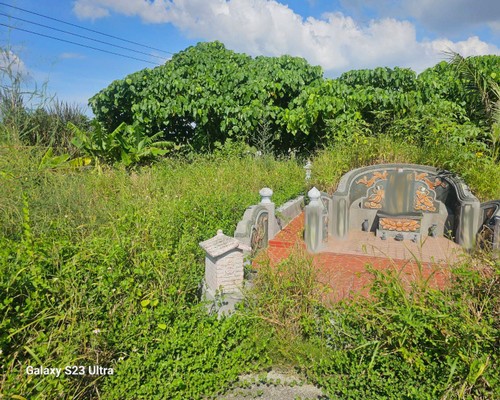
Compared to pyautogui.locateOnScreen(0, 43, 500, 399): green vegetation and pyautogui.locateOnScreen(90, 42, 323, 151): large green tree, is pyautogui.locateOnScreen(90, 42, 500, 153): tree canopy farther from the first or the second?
pyautogui.locateOnScreen(0, 43, 500, 399): green vegetation

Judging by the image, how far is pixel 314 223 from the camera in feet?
20.9

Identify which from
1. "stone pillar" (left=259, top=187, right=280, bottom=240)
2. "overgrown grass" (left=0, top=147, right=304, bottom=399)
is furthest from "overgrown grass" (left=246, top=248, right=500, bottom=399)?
"stone pillar" (left=259, top=187, right=280, bottom=240)

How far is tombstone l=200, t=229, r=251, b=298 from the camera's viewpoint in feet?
12.8

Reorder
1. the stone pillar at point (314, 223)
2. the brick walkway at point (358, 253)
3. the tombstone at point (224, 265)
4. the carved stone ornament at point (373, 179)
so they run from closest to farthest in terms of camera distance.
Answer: the tombstone at point (224, 265), the brick walkway at point (358, 253), the stone pillar at point (314, 223), the carved stone ornament at point (373, 179)

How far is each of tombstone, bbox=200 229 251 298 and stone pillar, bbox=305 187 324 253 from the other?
2542 millimetres

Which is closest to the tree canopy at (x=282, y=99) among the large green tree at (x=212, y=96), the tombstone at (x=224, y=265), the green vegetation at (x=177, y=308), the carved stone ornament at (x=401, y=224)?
the large green tree at (x=212, y=96)

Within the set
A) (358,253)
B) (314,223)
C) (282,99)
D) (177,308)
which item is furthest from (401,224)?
(282,99)

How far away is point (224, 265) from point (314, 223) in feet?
9.16

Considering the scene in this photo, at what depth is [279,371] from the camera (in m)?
3.24

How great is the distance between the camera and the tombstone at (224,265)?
3.90 metres

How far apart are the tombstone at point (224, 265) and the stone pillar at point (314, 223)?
2.54 m

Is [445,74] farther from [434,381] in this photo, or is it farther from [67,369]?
[67,369]

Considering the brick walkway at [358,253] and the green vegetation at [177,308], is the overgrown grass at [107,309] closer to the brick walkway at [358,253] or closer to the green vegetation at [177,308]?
the green vegetation at [177,308]

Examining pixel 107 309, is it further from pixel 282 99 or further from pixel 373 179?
pixel 282 99
